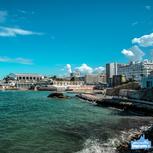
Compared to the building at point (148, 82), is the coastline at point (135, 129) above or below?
below

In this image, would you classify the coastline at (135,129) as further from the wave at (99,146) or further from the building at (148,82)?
the building at (148,82)

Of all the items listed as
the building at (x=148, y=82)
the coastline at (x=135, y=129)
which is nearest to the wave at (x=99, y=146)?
the coastline at (x=135, y=129)

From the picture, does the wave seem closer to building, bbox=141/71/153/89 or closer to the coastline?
the coastline

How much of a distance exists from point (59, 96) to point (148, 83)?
43092mm

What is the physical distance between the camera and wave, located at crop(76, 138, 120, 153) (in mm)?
24737

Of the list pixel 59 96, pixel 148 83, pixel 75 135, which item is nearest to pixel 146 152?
pixel 75 135

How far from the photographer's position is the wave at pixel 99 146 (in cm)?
2474

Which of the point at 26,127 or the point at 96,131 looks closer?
the point at 96,131

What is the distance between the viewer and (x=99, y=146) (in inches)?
1037

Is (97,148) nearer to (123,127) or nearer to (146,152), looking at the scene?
(146,152)

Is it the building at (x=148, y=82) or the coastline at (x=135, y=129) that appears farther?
the building at (x=148, y=82)

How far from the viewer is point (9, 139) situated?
29.6 m

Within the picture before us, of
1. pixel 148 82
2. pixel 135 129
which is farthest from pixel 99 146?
pixel 148 82

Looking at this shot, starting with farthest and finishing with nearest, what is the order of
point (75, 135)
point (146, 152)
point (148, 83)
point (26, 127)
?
point (148, 83), point (26, 127), point (75, 135), point (146, 152)
